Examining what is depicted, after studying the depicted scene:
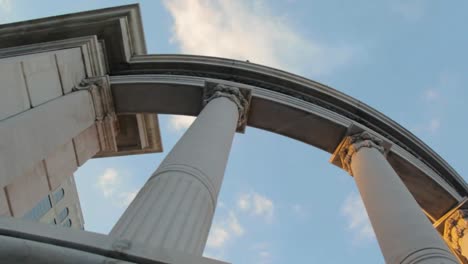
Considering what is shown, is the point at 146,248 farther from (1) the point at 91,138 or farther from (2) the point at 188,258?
(1) the point at 91,138

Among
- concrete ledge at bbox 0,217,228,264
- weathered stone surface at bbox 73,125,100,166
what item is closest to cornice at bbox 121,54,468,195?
weathered stone surface at bbox 73,125,100,166

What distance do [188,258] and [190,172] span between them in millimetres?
6036

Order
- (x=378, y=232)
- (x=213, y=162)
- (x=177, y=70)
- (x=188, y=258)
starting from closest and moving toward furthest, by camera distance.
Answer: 1. (x=188, y=258)
2. (x=213, y=162)
3. (x=378, y=232)
4. (x=177, y=70)

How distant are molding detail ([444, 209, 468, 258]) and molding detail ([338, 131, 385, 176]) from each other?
6.22m

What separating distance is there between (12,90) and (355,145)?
1681 cm

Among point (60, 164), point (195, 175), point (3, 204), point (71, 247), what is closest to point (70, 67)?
point (60, 164)

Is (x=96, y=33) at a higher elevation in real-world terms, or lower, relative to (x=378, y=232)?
higher

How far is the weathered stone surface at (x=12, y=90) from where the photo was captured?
15758mm

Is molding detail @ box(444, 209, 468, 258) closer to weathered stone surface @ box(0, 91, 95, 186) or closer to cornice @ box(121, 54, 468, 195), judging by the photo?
cornice @ box(121, 54, 468, 195)

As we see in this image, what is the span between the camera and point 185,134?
17453mm

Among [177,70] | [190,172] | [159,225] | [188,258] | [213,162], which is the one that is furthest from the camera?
[177,70]

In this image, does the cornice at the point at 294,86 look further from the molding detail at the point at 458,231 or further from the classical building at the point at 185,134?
the molding detail at the point at 458,231

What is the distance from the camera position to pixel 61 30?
81.0 ft

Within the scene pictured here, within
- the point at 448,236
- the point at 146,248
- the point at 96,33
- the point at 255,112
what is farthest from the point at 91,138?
the point at 448,236
